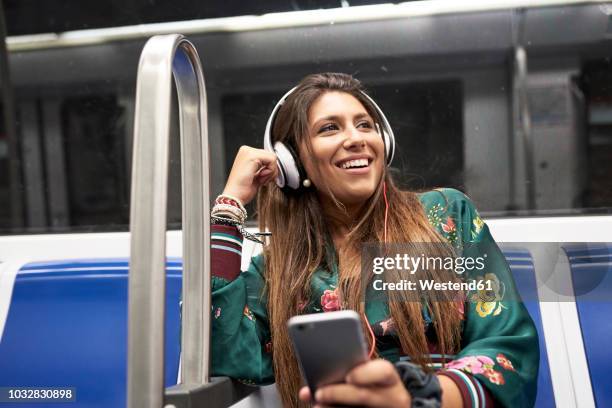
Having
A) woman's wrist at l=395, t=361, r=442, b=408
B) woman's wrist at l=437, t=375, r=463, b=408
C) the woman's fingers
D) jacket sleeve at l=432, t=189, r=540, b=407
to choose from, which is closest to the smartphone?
the woman's fingers

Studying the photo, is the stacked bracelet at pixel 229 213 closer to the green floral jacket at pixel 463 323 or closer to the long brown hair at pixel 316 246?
the green floral jacket at pixel 463 323

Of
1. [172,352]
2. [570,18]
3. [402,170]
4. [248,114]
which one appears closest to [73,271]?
[172,352]

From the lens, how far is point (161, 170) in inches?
40.6

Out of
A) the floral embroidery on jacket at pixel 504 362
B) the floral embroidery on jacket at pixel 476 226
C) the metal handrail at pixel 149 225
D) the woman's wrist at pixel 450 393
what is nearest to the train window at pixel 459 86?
the floral embroidery on jacket at pixel 476 226

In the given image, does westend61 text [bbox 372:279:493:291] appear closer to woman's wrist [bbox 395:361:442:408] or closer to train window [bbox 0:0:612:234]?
woman's wrist [bbox 395:361:442:408]

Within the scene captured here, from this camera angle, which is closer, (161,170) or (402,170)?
(161,170)

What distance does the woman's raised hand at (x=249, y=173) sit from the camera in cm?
163

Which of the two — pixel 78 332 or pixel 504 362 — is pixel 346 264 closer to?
pixel 504 362

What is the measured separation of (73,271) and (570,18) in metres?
1.79

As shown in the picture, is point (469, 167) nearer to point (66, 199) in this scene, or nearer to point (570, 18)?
point (570, 18)

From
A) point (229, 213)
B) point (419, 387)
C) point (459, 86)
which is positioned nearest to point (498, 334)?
point (419, 387)

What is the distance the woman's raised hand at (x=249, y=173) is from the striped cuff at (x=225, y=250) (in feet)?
0.33

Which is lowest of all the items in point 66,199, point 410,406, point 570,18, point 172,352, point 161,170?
point 410,406

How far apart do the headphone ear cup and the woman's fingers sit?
84cm
